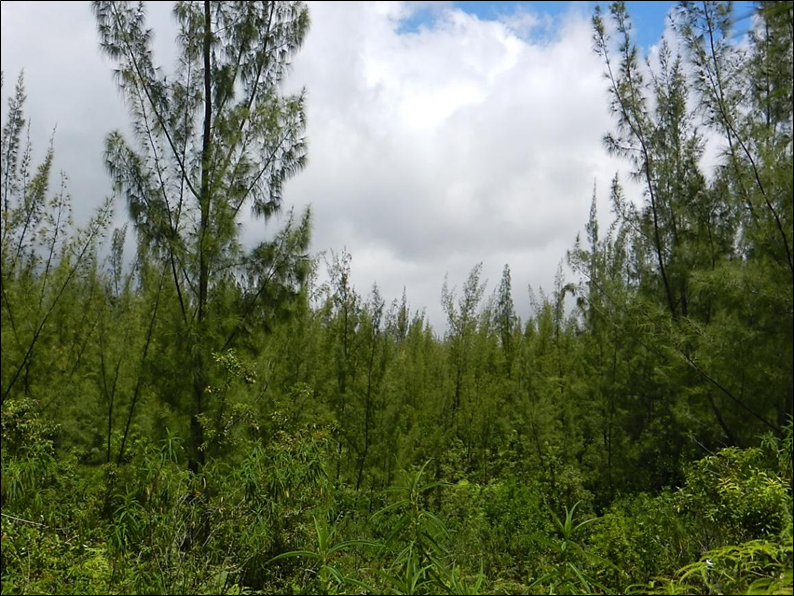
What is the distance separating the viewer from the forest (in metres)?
4.36

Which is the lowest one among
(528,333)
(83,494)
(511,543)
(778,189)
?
A: (511,543)

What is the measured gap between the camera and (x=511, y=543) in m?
7.49

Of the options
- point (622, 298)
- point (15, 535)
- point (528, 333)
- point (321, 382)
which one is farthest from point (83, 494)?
point (528, 333)

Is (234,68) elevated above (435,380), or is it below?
above

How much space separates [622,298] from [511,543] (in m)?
3.60

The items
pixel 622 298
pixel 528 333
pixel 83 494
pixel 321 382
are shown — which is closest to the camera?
pixel 83 494

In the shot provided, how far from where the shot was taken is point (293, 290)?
24.2 feet

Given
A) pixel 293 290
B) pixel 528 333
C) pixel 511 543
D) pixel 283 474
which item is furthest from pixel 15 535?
pixel 528 333

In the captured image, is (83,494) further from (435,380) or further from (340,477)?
(435,380)

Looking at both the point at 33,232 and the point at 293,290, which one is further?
the point at 33,232

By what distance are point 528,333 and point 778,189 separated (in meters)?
11.1

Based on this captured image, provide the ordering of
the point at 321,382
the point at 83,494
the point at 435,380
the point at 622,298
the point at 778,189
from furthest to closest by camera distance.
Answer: the point at 435,380 < the point at 321,382 < the point at 622,298 < the point at 83,494 < the point at 778,189

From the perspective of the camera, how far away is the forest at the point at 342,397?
4.36 metres

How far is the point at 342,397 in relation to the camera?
940 centimetres
